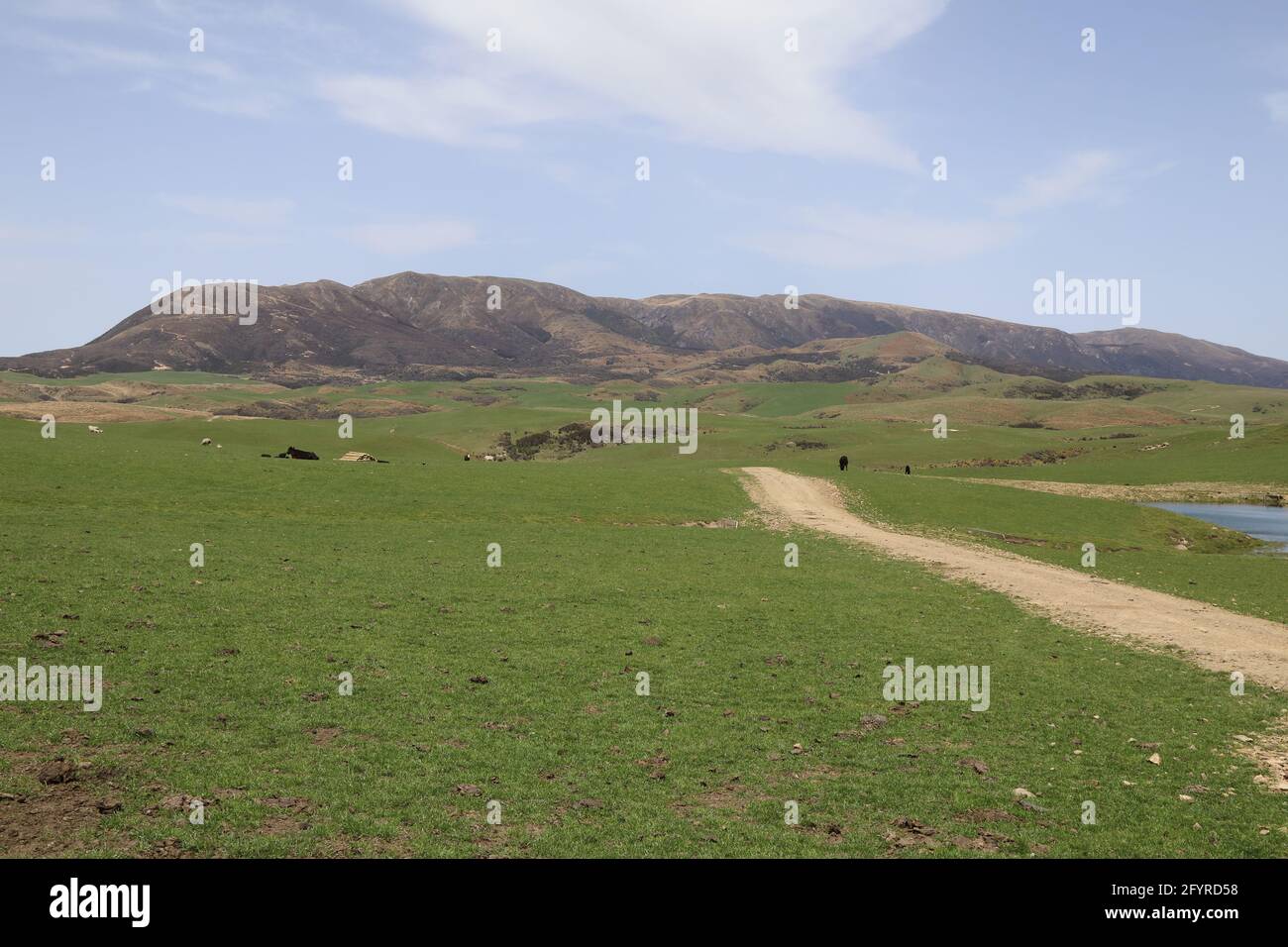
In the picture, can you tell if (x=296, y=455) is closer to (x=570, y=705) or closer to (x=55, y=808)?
(x=570, y=705)

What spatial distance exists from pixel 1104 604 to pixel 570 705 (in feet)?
72.6

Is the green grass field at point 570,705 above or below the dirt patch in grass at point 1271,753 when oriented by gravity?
above

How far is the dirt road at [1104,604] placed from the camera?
74.7ft

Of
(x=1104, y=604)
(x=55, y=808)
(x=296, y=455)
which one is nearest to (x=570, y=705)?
(x=55, y=808)

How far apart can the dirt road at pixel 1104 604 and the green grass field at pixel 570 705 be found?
1589mm

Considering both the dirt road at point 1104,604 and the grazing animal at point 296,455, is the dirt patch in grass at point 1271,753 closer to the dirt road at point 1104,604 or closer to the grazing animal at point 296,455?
the dirt road at point 1104,604

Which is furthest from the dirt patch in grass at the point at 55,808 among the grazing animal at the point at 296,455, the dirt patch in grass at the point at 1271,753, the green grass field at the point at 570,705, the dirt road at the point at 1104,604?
the grazing animal at the point at 296,455

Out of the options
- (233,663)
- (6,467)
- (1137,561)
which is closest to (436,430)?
(6,467)

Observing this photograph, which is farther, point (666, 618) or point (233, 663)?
point (666, 618)

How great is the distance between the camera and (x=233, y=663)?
17.8 meters
